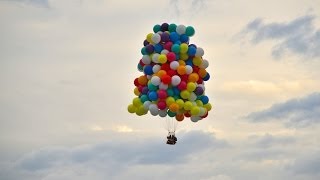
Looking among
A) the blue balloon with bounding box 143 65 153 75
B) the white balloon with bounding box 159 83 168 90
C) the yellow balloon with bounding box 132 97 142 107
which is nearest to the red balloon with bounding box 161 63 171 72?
the blue balloon with bounding box 143 65 153 75

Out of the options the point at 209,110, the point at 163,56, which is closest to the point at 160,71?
the point at 163,56

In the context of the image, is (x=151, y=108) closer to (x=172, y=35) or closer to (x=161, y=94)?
(x=161, y=94)

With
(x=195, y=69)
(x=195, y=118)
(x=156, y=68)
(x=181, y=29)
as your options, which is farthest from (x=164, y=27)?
(x=195, y=118)

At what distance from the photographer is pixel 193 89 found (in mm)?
43531

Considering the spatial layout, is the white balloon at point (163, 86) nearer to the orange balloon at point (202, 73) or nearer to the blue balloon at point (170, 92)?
the blue balloon at point (170, 92)

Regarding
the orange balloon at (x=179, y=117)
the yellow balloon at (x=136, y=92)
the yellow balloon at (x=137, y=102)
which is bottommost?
the orange balloon at (x=179, y=117)

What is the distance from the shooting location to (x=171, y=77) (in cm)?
4331

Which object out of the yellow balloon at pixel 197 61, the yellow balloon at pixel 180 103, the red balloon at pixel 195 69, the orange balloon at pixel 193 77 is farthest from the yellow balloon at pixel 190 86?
the yellow balloon at pixel 197 61

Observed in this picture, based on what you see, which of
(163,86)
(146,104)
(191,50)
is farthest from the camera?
(191,50)

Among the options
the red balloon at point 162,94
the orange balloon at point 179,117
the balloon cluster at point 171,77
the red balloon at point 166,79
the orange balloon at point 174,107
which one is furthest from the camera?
the orange balloon at point 179,117

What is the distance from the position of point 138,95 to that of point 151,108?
5.48 feet

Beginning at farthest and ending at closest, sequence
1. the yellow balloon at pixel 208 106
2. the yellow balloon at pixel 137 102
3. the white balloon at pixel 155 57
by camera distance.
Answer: the yellow balloon at pixel 208 106 < the yellow balloon at pixel 137 102 < the white balloon at pixel 155 57

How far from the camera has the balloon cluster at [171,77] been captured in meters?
43.3

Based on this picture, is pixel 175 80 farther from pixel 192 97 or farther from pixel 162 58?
pixel 192 97
